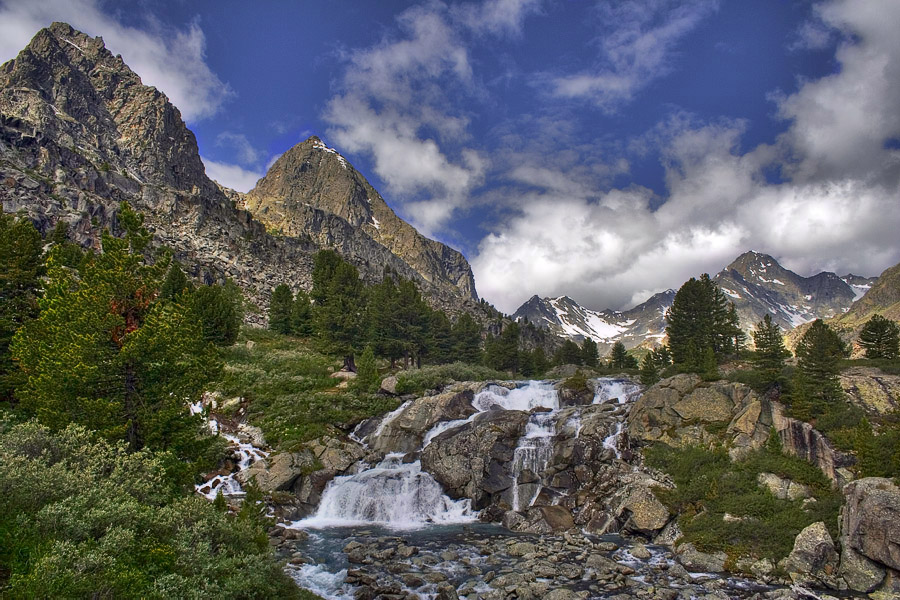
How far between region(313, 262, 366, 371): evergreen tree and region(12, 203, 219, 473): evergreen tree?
134 feet

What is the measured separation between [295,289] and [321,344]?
78566 mm

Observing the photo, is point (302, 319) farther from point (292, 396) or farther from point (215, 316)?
point (292, 396)

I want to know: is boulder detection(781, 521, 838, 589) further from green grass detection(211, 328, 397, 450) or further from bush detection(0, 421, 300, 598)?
green grass detection(211, 328, 397, 450)

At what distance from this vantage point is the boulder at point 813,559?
1777 centimetres

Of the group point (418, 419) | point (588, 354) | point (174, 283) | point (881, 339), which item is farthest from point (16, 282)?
point (588, 354)

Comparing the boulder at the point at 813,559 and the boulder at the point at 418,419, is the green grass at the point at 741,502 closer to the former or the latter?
the boulder at the point at 813,559

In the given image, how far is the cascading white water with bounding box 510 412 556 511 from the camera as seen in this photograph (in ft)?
103

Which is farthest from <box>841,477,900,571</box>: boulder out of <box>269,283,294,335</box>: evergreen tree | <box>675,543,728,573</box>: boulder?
<box>269,283,294,335</box>: evergreen tree

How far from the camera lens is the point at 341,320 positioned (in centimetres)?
5947

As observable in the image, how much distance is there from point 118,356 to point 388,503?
830 inches

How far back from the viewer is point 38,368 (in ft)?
52.9

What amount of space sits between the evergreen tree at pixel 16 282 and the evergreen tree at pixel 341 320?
33340 millimetres

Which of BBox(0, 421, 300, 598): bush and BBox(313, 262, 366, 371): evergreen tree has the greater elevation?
BBox(313, 262, 366, 371): evergreen tree

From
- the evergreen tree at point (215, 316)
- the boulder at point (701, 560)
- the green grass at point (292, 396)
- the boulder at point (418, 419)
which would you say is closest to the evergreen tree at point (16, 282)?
the green grass at point (292, 396)
